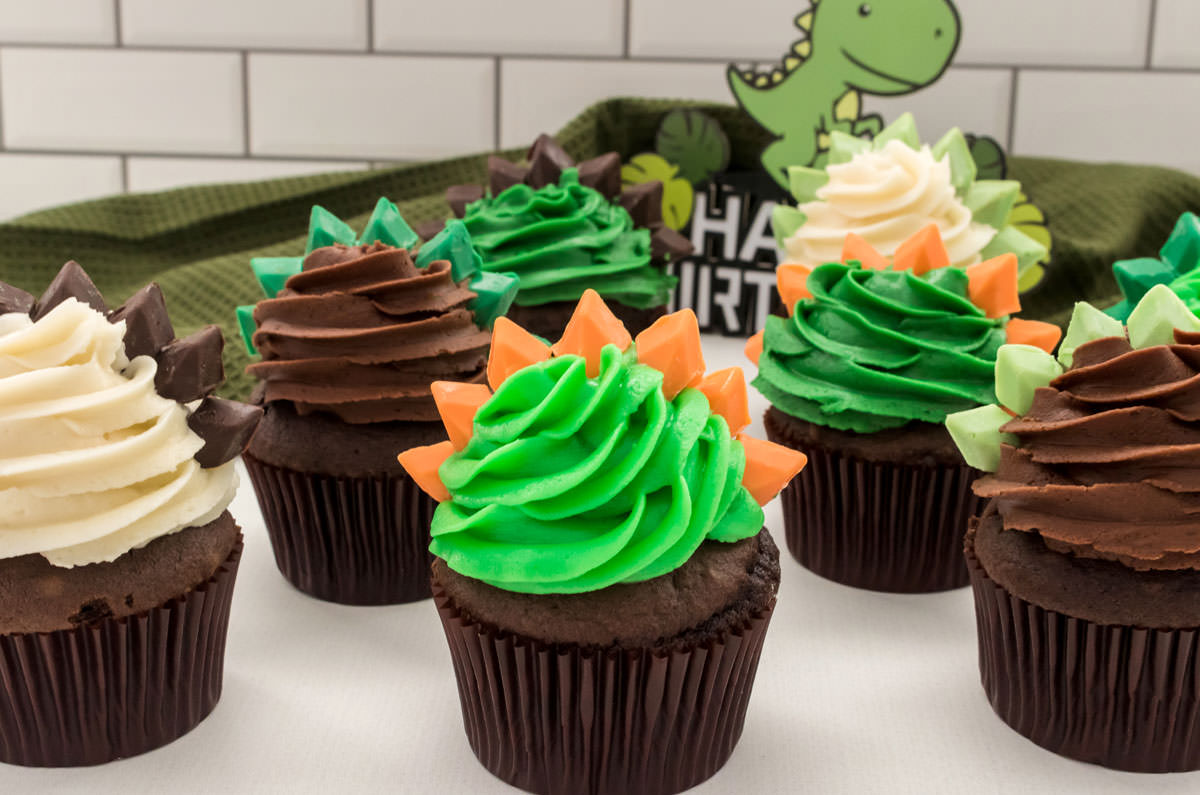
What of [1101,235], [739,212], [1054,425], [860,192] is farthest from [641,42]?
[1054,425]

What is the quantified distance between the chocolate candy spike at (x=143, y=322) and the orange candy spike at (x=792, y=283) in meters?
1.37

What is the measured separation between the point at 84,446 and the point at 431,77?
2.69 m

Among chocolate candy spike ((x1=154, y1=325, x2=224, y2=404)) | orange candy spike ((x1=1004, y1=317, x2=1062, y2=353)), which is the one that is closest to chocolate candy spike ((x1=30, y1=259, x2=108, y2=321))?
chocolate candy spike ((x1=154, y1=325, x2=224, y2=404))

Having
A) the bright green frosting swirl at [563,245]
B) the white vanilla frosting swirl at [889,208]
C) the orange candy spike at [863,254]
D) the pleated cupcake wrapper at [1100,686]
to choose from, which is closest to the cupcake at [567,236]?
the bright green frosting swirl at [563,245]

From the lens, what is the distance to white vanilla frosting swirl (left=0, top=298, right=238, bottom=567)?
5.66ft

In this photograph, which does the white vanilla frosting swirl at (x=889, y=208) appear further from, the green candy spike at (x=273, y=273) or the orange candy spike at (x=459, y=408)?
the orange candy spike at (x=459, y=408)

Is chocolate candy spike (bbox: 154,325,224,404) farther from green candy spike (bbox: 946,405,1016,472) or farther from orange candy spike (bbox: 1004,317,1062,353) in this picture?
orange candy spike (bbox: 1004,317,1062,353)

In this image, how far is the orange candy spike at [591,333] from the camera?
1803 mm

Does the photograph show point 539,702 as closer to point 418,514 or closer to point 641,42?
point 418,514

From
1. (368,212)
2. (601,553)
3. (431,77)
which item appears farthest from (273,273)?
(431,77)

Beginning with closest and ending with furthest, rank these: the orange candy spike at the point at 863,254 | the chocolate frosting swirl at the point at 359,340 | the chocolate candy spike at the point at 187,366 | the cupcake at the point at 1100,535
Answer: the cupcake at the point at 1100,535, the chocolate candy spike at the point at 187,366, the chocolate frosting swirl at the point at 359,340, the orange candy spike at the point at 863,254

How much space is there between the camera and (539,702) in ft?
5.86

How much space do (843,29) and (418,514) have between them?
1913 millimetres

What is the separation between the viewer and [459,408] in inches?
70.7
